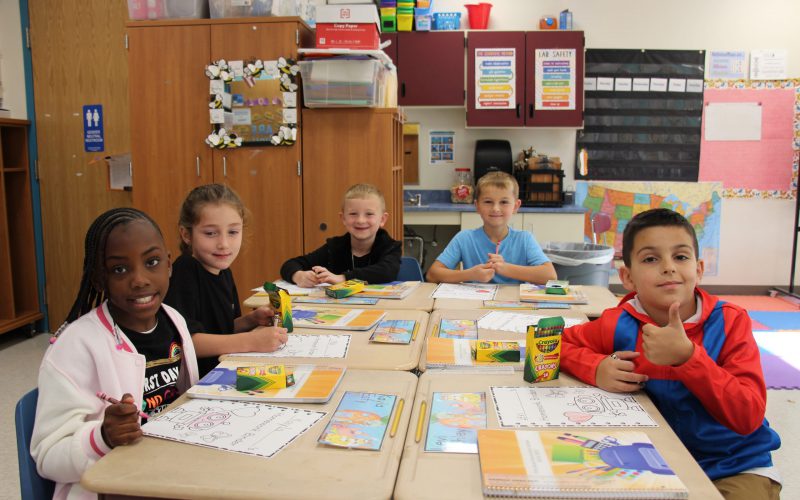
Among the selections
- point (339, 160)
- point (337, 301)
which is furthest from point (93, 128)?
point (337, 301)

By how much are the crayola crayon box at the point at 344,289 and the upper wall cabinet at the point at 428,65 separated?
9.31 feet

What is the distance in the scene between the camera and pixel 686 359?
1310 mm

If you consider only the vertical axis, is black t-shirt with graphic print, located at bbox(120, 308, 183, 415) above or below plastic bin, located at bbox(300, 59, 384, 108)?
below

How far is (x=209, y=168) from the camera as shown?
11.8ft

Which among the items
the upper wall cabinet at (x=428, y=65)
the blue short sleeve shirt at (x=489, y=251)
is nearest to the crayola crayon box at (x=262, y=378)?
the blue short sleeve shirt at (x=489, y=251)

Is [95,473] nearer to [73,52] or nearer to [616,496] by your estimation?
[616,496]

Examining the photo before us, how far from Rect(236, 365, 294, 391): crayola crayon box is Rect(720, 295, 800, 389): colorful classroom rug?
9.16 ft

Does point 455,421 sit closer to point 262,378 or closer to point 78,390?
point 262,378

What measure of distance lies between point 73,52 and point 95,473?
12.7 feet

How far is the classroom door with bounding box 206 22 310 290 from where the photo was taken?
3.47 metres

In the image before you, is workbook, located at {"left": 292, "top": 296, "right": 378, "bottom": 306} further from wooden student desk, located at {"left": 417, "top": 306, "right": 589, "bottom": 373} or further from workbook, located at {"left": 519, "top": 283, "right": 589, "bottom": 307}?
workbook, located at {"left": 519, "top": 283, "right": 589, "bottom": 307}

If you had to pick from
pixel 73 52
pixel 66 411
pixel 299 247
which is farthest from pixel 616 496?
pixel 73 52

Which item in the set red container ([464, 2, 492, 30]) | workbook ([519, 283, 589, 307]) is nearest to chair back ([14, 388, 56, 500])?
workbook ([519, 283, 589, 307])

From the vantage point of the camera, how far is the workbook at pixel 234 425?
1137 millimetres
